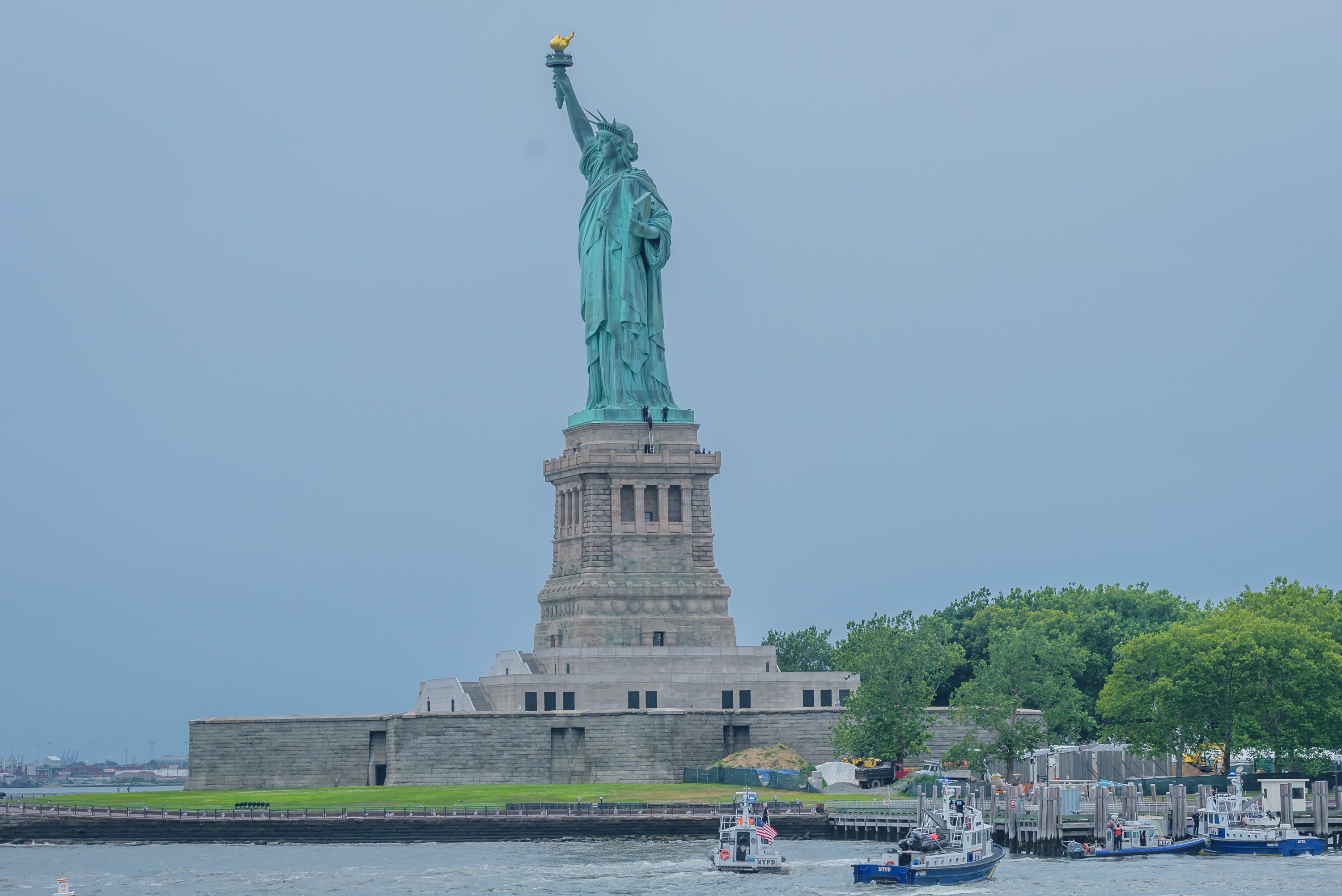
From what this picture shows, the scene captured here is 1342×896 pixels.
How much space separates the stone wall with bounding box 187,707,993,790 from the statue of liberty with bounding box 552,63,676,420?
60.1ft

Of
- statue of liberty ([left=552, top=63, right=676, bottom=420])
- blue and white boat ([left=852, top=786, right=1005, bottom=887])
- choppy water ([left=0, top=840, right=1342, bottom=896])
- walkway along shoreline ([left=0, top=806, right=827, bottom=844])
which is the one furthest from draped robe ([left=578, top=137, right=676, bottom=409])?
blue and white boat ([left=852, top=786, right=1005, bottom=887])

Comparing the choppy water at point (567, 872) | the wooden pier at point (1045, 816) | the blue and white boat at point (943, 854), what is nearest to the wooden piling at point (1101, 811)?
the wooden pier at point (1045, 816)

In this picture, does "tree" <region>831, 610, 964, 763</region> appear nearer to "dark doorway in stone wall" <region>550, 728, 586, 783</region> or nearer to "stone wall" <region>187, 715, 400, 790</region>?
"dark doorway in stone wall" <region>550, 728, 586, 783</region>

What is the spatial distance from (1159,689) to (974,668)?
8465 mm

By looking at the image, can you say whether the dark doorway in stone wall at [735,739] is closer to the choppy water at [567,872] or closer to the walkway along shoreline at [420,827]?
the walkway along shoreline at [420,827]

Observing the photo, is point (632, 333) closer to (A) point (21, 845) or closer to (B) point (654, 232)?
(B) point (654, 232)

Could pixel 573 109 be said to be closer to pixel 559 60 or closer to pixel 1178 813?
pixel 559 60

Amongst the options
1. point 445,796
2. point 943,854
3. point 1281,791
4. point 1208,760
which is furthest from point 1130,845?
point 445,796

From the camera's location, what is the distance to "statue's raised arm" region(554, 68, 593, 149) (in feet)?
382

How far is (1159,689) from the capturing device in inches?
3883

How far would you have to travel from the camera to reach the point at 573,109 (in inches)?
4582

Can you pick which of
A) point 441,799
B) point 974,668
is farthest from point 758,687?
point 441,799

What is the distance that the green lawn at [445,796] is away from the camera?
307ft

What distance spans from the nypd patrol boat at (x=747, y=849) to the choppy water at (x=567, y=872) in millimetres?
530
